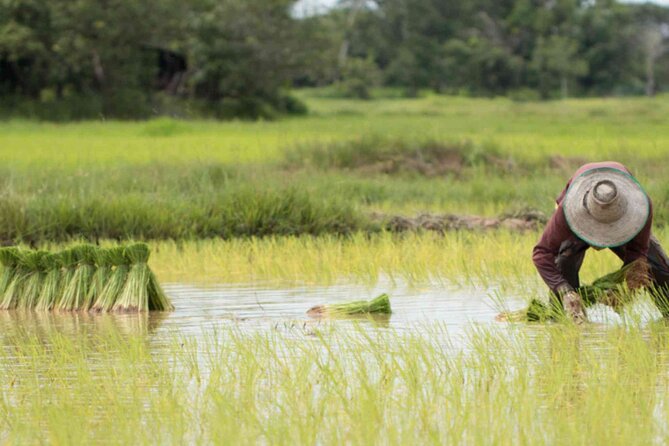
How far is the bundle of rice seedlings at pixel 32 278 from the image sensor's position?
23.1 feet

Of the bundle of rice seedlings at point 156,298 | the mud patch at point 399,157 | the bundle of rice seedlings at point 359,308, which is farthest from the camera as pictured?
the mud patch at point 399,157

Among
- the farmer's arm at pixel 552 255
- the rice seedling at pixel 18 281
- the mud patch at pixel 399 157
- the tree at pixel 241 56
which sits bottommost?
the tree at pixel 241 56

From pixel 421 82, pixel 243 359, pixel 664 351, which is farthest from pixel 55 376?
pixel 421 82

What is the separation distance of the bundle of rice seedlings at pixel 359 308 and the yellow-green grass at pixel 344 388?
0.57 metres

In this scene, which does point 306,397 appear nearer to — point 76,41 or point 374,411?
point 374,411

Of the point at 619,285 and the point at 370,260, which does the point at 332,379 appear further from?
the point at 370,260

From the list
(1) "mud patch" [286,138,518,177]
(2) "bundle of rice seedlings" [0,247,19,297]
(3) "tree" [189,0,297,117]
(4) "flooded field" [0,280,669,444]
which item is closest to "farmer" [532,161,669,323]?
(4) "flooded field" [0,280,669,444]

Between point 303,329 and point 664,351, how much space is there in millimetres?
1751

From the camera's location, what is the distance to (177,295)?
25.0ft

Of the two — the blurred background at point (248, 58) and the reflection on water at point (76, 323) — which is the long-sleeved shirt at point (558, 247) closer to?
the reflection on water at point (76, 323)

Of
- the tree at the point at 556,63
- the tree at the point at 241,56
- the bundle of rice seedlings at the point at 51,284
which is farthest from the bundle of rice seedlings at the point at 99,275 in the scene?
the tree at the point at 556,63

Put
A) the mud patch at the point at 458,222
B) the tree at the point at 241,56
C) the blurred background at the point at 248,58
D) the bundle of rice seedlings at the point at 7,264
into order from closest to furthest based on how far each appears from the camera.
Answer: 1. the bundle of rice seedlings at the point at 7,264
2. the mud patch at the point at 458,222
3. the blurred background at the point at 248,58
4. the tree at the point at 241,56

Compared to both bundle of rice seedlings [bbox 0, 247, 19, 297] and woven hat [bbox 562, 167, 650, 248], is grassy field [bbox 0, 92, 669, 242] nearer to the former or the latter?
bundle of rice seedlings [bbox 0, 247, 19, 297]

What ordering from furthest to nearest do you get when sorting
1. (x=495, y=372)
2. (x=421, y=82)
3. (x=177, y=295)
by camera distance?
(x=421, y=82)
(x=177, y=295)
(x=495, y=372)
